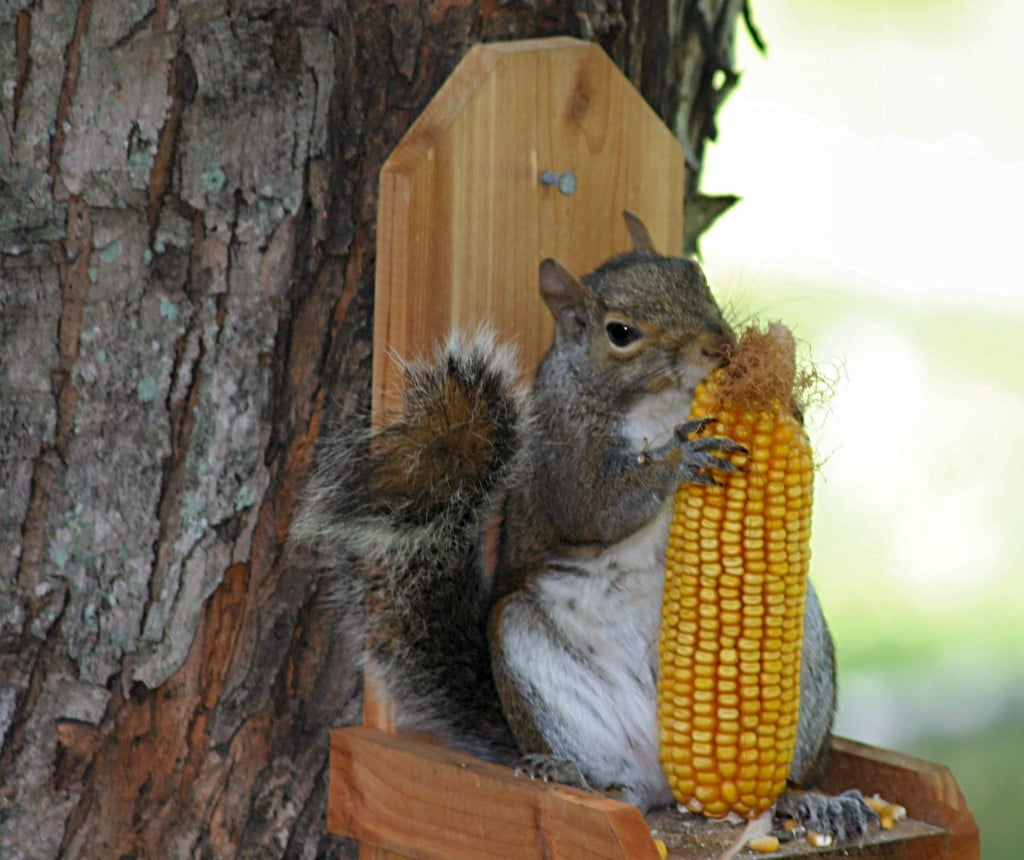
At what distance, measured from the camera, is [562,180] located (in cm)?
181

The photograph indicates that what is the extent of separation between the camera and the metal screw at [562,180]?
180 cm

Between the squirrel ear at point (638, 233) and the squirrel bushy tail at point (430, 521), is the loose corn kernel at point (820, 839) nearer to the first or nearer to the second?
the squirrel bushy tail at point (430, 521)

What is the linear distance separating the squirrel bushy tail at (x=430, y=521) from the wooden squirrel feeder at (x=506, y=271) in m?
0.05

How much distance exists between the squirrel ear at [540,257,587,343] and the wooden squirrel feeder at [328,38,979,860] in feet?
0.26

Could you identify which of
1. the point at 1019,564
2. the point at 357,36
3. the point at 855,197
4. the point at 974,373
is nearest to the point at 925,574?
the point at 1019,564

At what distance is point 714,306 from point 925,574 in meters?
2.48

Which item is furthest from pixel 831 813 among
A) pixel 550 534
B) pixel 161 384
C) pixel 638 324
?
pixel 161 384

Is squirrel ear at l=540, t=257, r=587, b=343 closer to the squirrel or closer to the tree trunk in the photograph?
the squirrel

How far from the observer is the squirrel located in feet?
5.22

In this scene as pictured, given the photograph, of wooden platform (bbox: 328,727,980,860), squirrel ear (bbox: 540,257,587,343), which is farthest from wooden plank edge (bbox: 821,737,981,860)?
squirrel ear (bbox: 540,257,587,343)

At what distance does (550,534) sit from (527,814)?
393 mm

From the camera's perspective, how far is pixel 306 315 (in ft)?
5.51

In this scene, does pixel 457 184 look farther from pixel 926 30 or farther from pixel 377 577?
pixel 926 30

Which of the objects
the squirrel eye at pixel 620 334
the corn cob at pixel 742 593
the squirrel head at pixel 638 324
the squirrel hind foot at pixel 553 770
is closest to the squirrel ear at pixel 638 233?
the squirrel head at pixel 638 324
